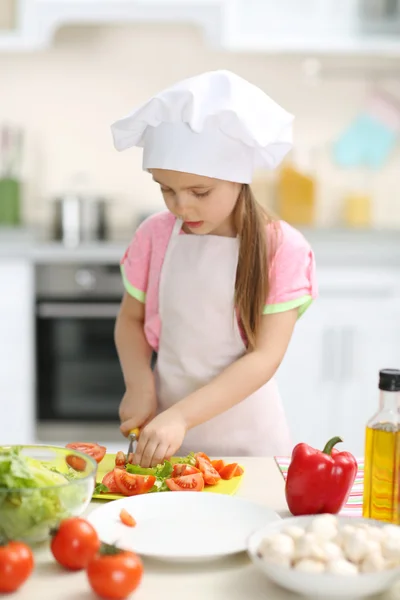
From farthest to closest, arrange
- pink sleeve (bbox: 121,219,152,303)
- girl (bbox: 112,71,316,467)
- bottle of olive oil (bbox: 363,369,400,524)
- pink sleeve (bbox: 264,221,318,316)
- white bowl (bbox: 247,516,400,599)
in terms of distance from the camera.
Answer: pink sleeve (bbox: 121,219,152,303) → pink sleeve (bbox: 264,221,318,316) → girl (bbox: 112,71,316,467) → bottle of olive oil (bbox: 363,369,400,524) → white bowl (bbox: 247,516,400,599)

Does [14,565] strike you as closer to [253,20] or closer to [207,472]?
[207,472]

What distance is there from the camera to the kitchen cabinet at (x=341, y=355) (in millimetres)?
3045

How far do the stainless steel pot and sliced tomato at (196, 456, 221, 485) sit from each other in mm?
1901

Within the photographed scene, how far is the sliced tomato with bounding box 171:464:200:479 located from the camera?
1.28 metres

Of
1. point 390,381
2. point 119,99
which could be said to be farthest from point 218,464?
point 119,99

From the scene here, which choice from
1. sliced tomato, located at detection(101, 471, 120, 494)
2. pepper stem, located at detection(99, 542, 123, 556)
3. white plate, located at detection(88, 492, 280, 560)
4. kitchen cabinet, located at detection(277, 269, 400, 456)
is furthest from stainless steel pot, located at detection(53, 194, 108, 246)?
pepper stem, located at detection(99, 542, 123, 556)

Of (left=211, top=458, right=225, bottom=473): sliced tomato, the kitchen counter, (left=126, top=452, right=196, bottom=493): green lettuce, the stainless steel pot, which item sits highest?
the stainless steel pot

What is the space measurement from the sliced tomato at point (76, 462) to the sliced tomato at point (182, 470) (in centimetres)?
20

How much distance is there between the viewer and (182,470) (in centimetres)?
128

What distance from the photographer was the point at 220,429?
5.53ft

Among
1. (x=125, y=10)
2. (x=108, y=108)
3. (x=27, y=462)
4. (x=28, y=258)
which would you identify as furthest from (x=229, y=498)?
(x=108, y=108)

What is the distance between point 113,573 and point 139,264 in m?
0.96

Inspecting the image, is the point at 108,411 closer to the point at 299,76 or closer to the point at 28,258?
the point at 28,258

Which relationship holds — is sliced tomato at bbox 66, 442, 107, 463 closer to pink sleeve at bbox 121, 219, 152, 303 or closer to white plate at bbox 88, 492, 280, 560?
white plate at bbox 88, 492, 280, 560
